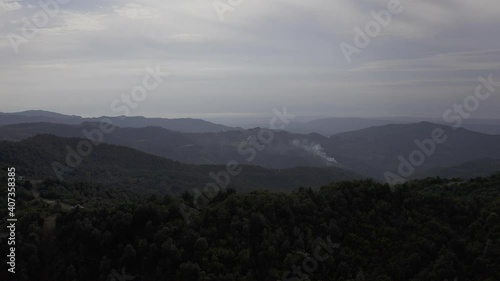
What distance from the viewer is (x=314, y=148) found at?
185875 mm

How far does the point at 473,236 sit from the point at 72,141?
7697 centimetres

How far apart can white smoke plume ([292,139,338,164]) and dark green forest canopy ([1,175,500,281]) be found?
151 meters

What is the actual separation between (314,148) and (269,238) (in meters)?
170

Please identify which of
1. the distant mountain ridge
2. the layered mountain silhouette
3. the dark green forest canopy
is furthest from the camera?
the layered mountain silhouette

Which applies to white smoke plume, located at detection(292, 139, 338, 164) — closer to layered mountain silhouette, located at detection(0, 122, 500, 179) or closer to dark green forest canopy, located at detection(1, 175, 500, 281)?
layered mountain silhouette, located at detection(0, 122, 500, 179)

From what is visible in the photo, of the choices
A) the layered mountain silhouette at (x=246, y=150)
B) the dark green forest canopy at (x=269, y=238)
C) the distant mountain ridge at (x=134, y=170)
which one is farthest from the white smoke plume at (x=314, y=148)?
the dark green forest canopy at (x=269, y=238)

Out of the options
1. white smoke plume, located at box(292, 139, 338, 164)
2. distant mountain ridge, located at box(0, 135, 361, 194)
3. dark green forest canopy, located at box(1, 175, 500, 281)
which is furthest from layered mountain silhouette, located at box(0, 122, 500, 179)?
dark green forest canopy, located at box(1, 175, 500, 281)

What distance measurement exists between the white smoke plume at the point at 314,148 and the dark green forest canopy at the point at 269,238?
15054 cm

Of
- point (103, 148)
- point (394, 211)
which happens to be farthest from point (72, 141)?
point (394, 211)

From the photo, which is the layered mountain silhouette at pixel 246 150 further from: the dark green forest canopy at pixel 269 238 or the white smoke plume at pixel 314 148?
the dark green forest canopy at pixel 269 238

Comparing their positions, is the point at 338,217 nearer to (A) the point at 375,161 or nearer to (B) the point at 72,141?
(B) the point at 72,141

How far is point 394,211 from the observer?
2177cm

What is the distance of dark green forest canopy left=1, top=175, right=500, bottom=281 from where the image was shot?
1712 centimetres

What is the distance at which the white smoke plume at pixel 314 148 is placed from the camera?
176 metres
